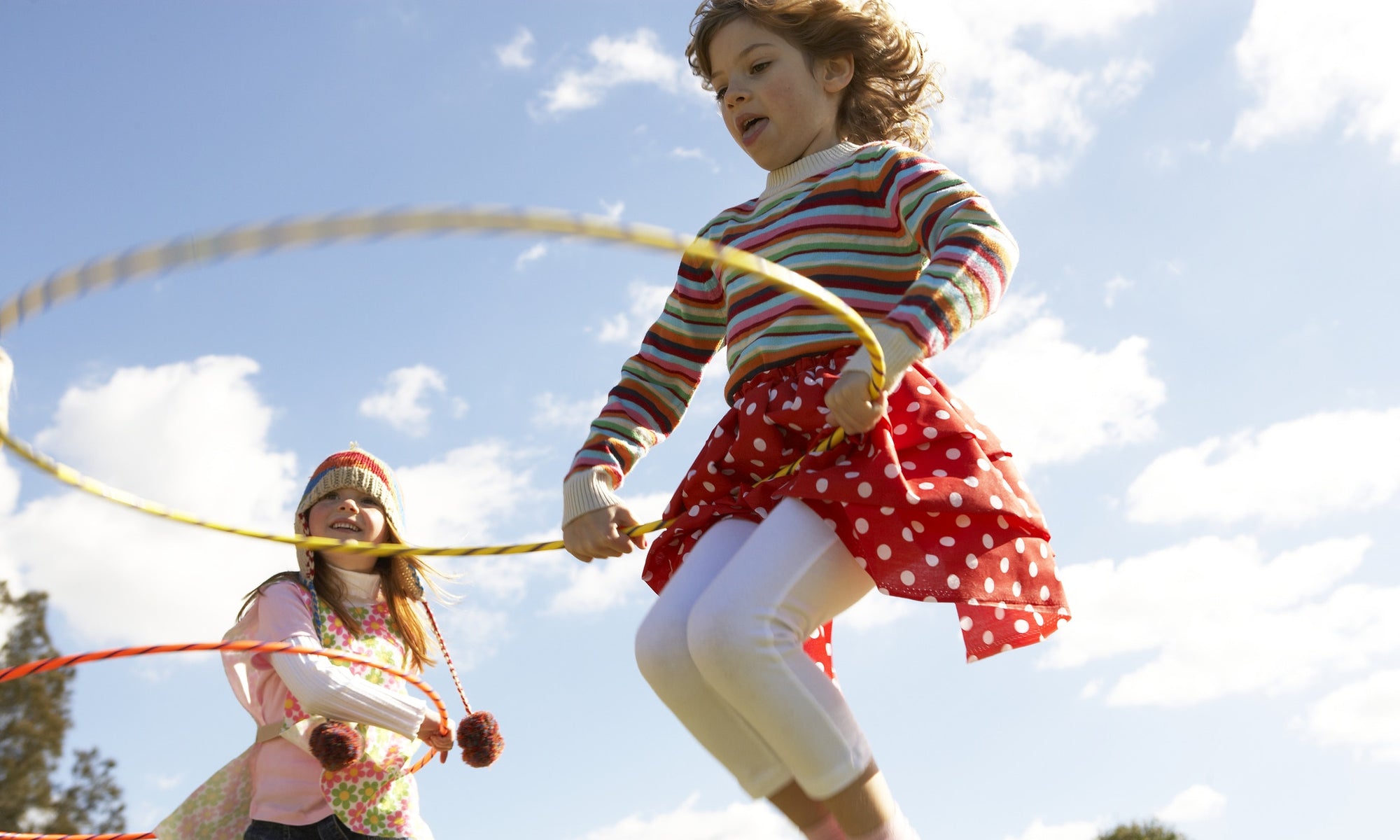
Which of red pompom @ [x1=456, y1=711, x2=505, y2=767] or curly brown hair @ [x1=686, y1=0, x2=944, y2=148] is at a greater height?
curly brown hair @ [x1=686, y1=0, x2=944, y2=148]

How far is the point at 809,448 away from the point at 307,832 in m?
2.05

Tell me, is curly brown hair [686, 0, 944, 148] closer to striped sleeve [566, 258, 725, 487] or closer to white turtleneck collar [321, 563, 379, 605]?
striped sleeve [566, 258, 725, 487]

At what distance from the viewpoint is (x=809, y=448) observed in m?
3.06

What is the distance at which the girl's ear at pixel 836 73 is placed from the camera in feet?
11.9

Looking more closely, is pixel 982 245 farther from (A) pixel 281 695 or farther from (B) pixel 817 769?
(A) pixel 281 695

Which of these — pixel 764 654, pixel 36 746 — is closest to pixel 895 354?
pixel 764 654

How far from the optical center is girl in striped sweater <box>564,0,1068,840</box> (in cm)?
267

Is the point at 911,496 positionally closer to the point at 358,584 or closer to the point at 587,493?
the point at 587,493

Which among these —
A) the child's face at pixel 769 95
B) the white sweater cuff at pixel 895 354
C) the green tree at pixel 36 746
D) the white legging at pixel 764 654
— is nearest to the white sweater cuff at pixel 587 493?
the white legging at pixel 764 654

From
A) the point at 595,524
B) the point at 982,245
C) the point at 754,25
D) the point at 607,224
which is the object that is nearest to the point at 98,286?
the point at 607,224

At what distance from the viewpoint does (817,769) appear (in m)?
2.59

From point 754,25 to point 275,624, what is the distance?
2.37m

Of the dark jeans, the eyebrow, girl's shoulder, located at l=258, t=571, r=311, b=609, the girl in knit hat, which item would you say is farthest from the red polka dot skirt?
girl's shoulder, located at l=258, t=571, r=311, b=609

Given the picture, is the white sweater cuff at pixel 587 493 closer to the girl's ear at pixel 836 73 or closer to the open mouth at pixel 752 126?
the open mouth at pixel 752 126
